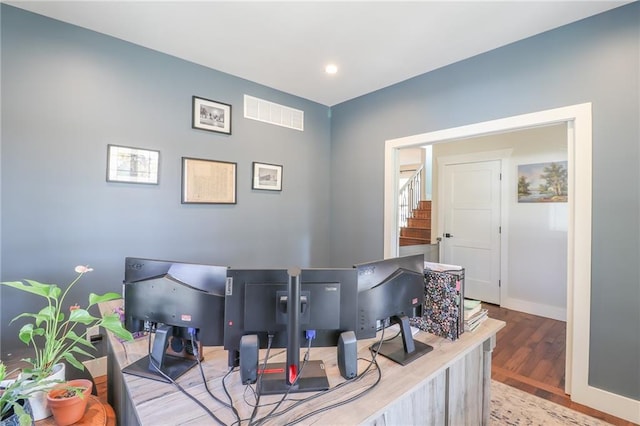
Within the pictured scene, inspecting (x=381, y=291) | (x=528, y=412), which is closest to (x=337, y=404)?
(x=381, y=291)

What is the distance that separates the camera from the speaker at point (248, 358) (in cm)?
107

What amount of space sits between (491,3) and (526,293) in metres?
3.48

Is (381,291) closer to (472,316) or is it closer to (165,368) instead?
(472,316)

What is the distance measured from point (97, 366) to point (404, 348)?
8.13ft

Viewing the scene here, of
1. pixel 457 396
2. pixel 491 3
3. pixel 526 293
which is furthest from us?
pixel 526 293

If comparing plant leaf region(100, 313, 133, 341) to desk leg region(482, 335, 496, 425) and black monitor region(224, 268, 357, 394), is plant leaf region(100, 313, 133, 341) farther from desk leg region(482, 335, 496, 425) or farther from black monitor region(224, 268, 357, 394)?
desk leg region(482, 335, 496, 425)

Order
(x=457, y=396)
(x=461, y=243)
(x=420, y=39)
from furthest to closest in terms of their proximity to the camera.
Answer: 1. (x=461, y=243)
2. (x=420, y=39)
3. (x=457, y=396)

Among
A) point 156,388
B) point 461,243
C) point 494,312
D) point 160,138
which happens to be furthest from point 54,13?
point 494,312

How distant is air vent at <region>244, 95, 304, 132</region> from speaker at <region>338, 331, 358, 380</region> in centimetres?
262

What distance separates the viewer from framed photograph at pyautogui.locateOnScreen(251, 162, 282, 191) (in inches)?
125

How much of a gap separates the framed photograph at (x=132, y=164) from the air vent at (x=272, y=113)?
3.47ft

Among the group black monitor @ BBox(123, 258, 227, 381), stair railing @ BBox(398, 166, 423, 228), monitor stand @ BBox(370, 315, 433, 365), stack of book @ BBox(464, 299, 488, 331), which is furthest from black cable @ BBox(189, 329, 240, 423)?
stair railing @ BBox(398, 166, 423, 228)

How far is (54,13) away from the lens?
2.04m

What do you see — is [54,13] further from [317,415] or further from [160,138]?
[317,415]
